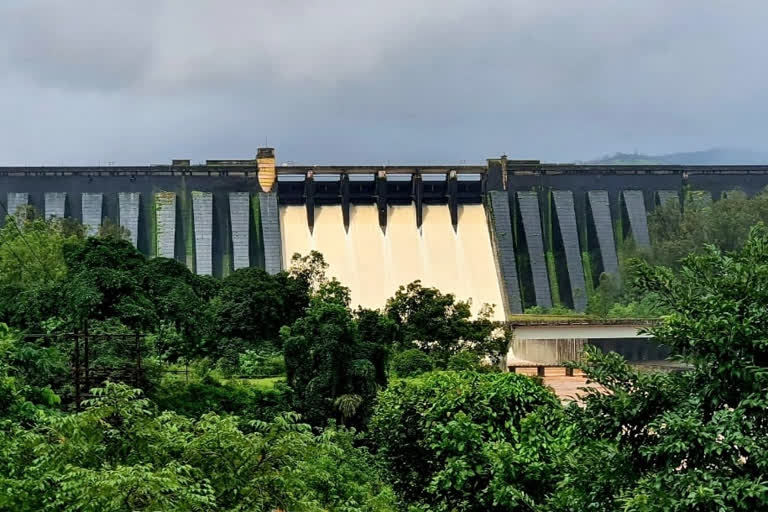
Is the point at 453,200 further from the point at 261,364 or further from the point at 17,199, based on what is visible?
the point at 261,364

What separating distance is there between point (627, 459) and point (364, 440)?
45.6 feet

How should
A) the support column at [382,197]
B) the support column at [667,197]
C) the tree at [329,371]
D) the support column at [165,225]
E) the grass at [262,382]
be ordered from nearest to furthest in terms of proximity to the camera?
the tree at [329,371] < the grass at [262,382] < the support column at [165,225] < the support column at [382,197] < the support column at [667,197]

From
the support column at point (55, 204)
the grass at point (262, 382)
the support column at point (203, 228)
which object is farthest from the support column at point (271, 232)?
the grass at point (262, 382)

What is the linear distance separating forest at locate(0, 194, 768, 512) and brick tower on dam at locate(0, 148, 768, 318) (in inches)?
902

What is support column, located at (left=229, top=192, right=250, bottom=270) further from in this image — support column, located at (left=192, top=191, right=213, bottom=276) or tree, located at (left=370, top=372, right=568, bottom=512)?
tree, located at (left=370, top=372, right=568, bottom=512)

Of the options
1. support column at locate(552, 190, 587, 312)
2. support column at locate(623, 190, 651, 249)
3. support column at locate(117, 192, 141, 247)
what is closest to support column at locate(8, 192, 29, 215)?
support column at locate(117, 192, 141, 247)

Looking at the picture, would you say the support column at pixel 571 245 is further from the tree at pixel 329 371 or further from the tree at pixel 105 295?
the tree at pixel 105 295

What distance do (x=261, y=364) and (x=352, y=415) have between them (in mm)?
6581

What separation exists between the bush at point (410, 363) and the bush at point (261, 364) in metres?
3.65

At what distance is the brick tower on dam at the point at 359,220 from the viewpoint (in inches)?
2018

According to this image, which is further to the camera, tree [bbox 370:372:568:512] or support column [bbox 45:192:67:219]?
support column [bbox 45:192:67:219]

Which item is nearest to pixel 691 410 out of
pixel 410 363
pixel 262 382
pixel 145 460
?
pixel 145 460

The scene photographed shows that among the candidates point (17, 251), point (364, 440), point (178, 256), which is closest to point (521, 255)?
point (178, 256)

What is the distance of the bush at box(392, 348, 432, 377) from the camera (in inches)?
1171
